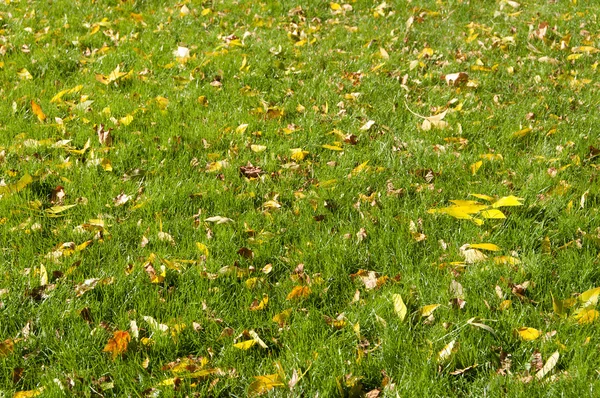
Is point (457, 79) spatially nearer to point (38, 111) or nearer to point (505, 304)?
point (505, 304)

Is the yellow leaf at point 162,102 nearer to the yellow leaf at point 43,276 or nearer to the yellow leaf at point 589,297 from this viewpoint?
the yellow leaf at point 43,276

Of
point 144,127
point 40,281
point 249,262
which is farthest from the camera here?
point 144,127

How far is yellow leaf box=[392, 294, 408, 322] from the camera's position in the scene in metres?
2.51

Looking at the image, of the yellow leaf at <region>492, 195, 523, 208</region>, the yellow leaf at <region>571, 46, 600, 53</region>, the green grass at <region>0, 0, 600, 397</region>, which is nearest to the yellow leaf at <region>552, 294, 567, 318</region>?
the green grass at <region>0, 0, 600, 397</region>

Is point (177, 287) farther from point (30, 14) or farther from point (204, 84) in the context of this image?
point (30, 14)

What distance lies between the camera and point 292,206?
3352mm

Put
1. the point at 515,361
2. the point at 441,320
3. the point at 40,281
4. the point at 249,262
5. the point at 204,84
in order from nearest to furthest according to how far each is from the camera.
A: the point at 515,361, the point at 441,320, the point at 40,281, the point at 249,262, the point at 204,84

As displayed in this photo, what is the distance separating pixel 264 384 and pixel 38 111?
2.78 metres

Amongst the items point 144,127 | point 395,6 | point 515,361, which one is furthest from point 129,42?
point 515,361

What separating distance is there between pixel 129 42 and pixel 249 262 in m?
3.40

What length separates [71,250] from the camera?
2.91 m

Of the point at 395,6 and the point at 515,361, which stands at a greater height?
the point at 515,361

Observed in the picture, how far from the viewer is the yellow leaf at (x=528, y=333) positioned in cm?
235

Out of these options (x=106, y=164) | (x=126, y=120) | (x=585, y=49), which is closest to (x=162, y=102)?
(x=126, y=120)
